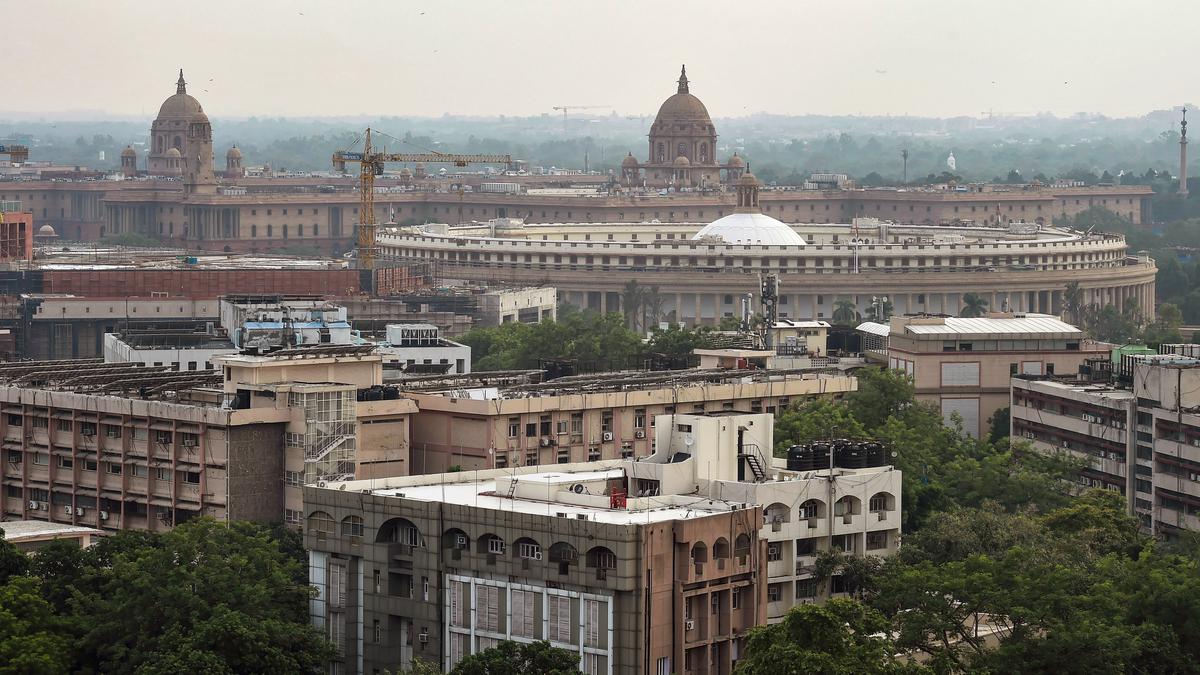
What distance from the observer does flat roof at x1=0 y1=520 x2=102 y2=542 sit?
262ft

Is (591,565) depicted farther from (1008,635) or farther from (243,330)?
(243,330)

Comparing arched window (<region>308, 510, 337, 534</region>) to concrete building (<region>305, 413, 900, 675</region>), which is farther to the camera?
arched window (<region>308, 510, 337, 534</region>)

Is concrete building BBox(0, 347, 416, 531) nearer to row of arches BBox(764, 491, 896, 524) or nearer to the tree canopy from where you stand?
the tree canopy

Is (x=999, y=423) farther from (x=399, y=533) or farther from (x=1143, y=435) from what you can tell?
(x=399, y=533)

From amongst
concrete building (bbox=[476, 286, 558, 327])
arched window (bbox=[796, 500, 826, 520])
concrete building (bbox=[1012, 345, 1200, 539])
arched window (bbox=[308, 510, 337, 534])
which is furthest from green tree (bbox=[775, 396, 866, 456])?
concrete building (bbox=[476, 286, 558, 327])

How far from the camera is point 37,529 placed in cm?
8200

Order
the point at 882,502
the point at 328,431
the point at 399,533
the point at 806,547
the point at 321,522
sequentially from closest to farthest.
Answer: the point at 399,533, the point at 321,522, the point at 806,547, the point at 882,502, the point at 328,431

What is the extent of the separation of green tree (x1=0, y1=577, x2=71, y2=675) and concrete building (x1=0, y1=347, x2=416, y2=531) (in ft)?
39.4

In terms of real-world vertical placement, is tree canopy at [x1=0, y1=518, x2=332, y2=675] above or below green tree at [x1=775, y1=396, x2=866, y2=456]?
below

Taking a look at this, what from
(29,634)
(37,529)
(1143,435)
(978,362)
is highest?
(978,362)

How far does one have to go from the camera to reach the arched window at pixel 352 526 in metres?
68.2

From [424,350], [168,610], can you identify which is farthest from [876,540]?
[424,350]

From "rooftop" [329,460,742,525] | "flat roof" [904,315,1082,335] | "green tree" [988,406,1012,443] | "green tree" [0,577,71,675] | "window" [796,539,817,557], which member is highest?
"flat roof" [904,315,1082,335]

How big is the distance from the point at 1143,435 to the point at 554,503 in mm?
33320
